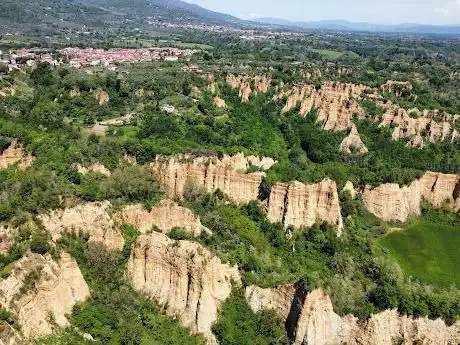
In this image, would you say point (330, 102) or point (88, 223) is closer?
point (88, 223)

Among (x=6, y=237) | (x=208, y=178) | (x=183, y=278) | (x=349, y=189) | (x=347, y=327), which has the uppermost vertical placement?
(x=6, y=237)

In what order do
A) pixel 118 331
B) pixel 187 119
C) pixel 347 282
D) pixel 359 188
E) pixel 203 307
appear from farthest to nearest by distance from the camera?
pixel 187 119 → pixel 359 188 → pixel 347 282 → pixel 203 307 → pixel 118 331

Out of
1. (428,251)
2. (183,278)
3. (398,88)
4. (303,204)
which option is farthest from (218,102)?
(183,278)

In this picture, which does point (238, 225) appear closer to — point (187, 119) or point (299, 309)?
point (299, 309)

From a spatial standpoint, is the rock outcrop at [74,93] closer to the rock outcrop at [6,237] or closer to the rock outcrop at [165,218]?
the rock outcrop at [165,218]

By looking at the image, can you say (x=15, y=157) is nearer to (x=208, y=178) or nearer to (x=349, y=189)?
(x=208, y=178)

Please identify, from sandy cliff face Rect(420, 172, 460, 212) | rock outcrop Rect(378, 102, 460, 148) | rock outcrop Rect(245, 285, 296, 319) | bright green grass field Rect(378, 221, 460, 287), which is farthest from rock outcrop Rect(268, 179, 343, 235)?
rock outcrop Rect(378, 102, 460, 148)

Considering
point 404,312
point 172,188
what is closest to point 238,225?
point 172,188
